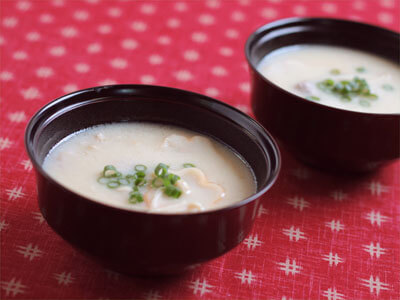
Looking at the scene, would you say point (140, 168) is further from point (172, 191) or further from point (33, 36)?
point (33, 36)

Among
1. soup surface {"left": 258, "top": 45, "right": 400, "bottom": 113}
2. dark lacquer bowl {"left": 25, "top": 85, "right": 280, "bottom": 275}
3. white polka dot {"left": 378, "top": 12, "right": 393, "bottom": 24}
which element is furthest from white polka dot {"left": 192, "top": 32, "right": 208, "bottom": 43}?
dark lacquer bowl {"left": 25, "top": 85, "right": 280, "bottom": 275}

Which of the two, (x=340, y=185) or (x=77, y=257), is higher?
(x=77, y=257)

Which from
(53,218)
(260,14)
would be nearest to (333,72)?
(260,14)

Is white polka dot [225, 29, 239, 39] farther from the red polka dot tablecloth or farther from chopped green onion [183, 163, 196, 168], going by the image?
chopped green onion [183, 163, 196, 168]

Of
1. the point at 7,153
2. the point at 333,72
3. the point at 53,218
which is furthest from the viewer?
the point at 333,72

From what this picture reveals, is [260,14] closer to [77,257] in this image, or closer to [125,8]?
[125,8]

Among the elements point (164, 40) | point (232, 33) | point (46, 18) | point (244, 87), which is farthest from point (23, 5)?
point (244, 87)
